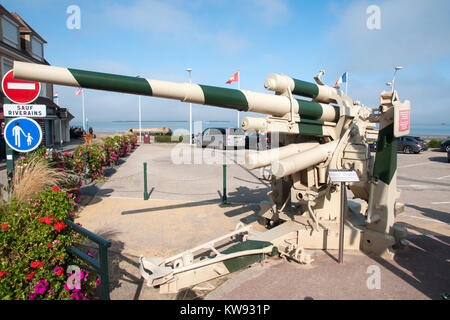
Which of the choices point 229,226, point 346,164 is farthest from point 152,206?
point 346,164

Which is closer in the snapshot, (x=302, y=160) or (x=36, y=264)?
(x=36, y=264)

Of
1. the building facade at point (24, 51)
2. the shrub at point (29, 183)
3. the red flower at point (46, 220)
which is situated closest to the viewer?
the red flower at point (46, 220)

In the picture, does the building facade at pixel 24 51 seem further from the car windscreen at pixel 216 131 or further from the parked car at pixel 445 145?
the parked car at pixel 445 145

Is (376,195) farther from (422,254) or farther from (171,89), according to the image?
(171,89)

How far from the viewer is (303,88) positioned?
15.7 feet

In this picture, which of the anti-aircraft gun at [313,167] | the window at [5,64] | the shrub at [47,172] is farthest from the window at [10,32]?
the anti-aircraft gun at [313,167]

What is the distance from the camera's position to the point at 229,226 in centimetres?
653

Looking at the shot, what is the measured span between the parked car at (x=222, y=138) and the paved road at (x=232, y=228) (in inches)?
427

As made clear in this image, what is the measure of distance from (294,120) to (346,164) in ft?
4.40

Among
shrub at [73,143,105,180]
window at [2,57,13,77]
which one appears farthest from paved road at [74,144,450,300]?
window at [2,57,13,77]

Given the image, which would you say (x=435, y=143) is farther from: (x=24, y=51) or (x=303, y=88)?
(x=24, y=51)

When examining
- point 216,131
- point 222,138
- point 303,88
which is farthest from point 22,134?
point 216,131

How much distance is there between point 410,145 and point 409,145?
0.07 meters

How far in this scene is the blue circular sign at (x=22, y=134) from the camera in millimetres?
3959
